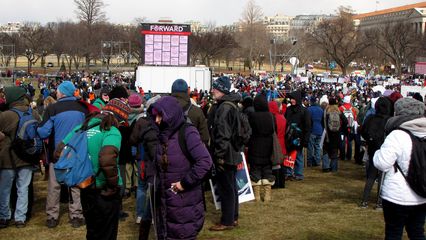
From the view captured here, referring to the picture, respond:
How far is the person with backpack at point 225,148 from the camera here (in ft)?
21.0

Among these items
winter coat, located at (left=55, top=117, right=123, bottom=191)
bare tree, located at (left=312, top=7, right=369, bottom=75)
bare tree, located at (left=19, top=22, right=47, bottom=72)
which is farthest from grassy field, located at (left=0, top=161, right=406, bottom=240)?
bare tree, located at (left=19, top=22, right=47, bottom=72)

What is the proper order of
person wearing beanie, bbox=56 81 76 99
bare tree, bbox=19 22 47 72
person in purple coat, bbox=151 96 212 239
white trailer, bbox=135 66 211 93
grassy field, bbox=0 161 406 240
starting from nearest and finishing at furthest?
person in purple coat, bbox=151 96 212 239 → person wearing beanie, bbox=56 81 76 99 → grassy field, bbox=0 161 406 240 → white trailer, bbox=135 66 211 93 → bare tree, bbox=19 22 47 72

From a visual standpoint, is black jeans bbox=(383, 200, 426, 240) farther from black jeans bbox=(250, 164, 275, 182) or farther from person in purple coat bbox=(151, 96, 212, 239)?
black jeans bbox=(250, 164, 275, 182)

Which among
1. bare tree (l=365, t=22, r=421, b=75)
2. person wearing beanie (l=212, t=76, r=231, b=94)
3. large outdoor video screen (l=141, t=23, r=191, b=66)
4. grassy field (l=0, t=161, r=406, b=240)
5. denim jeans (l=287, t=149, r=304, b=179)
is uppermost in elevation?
bare tree (l=365, t=22, r=421, b=75)

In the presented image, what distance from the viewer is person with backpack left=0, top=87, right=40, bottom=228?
6617mm

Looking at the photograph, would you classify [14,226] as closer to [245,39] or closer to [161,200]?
[161,200]

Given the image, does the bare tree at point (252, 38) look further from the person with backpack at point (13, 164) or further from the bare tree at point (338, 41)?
the person with backpack at point (13, 164)

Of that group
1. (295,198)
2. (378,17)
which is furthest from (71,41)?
(378,17)

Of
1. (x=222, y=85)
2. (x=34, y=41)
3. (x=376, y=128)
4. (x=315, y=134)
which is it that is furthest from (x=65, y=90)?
(x=34, y=41)

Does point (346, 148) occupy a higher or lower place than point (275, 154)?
lower

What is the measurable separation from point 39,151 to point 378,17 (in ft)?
545

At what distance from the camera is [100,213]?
4.94 m

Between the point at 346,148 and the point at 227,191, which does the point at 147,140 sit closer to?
the point at 227,191

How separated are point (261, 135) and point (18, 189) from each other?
355 centimetres
